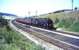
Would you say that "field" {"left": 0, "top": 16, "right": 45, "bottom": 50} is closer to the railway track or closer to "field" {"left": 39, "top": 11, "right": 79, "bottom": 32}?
the railway track

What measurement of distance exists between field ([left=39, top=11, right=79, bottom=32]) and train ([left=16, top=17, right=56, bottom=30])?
92 mm

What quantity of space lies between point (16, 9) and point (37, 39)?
0.86m

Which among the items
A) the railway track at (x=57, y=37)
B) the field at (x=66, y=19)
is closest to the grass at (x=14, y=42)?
the railway track at (x=57, y=37)

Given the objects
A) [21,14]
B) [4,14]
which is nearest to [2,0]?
[4,14]

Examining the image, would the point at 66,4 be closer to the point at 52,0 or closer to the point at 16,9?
the point at 52,0

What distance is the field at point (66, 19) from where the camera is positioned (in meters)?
3.74

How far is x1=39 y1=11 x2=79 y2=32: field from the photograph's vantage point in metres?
3.74

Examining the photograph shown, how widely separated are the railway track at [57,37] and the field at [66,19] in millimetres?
168

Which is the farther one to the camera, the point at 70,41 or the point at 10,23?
the point at 10,23

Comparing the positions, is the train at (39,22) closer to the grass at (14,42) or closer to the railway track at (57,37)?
the railway track at (57,37)

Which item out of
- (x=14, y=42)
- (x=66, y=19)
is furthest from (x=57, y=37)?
(x=14, y=42)

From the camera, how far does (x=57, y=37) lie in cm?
377

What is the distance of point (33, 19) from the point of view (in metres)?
3.86

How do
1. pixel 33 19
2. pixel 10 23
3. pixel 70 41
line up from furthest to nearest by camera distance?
pixel 10 23, pixel 33 19, pixel 70 41
